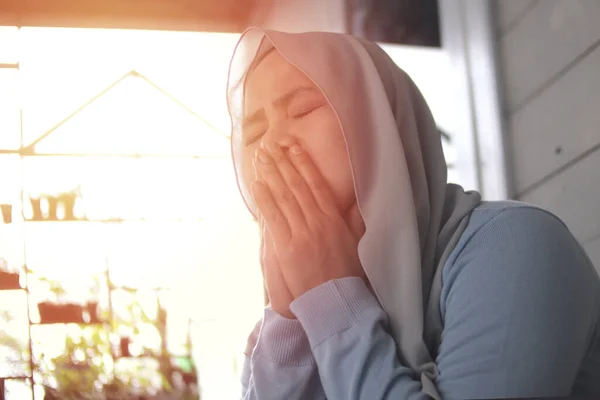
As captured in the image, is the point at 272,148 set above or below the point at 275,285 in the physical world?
above

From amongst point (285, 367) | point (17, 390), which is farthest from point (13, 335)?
point (285, 367)

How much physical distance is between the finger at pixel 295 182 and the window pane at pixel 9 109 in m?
0.34

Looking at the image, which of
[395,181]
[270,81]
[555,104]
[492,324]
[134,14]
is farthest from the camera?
[555,104]

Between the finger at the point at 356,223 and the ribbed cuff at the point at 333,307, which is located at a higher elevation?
the finger at the point at 356,223

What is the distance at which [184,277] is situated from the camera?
2.98 feet

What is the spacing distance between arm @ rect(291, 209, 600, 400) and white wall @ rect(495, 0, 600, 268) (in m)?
0.36

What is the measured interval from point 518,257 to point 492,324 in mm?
68

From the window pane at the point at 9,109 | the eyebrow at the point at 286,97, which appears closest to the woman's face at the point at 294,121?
the eyebrow at the point at 286,97

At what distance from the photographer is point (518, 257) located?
2.22 ft

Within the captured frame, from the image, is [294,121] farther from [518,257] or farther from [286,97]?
[518,257]

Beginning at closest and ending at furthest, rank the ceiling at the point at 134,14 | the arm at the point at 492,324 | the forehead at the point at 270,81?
the arm at the point at 492,324, the forehead at the point at 270,81, the ceiling at the point at 134,14

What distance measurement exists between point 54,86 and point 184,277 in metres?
0.30

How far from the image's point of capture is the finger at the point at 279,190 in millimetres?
782

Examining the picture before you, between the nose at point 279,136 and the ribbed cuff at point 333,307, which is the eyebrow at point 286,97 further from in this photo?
the ribbed cuff at point 333,307
